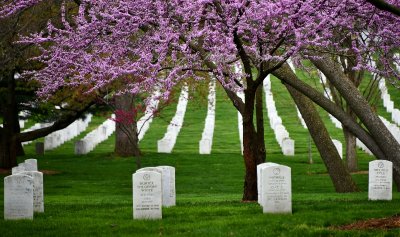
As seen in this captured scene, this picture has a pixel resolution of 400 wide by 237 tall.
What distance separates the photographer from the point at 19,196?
1453 centimetres

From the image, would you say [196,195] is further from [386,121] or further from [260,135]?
[386,121]

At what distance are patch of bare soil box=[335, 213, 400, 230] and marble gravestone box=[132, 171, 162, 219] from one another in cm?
319

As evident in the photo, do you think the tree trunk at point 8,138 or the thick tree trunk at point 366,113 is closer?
the thick tree trunk at point 366,113

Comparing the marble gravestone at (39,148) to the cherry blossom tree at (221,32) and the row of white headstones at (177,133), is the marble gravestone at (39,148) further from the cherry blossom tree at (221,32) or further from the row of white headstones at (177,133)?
the cherry blossom tree at (221,32)

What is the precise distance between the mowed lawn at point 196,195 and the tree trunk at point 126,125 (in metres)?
0.68

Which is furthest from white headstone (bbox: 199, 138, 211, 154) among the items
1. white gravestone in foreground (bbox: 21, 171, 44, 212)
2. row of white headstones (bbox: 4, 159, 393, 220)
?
row of white headstones (bbox: 4, 159, 393, 220)

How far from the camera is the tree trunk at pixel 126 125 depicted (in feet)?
92.8

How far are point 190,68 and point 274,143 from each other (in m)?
26.7

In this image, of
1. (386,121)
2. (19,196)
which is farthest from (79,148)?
(19,196)

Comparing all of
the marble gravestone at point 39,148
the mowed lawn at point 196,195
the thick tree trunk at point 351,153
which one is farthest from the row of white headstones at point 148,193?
the marble gravestone at point 39,148

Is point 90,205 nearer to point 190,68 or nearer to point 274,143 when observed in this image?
point 190,68

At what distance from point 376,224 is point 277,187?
2123mm

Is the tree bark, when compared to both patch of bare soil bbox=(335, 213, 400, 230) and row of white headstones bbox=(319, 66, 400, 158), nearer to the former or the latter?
patch of bare soil bbox=(335, 213, 400, 230)

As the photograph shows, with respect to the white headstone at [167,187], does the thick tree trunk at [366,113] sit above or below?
above
